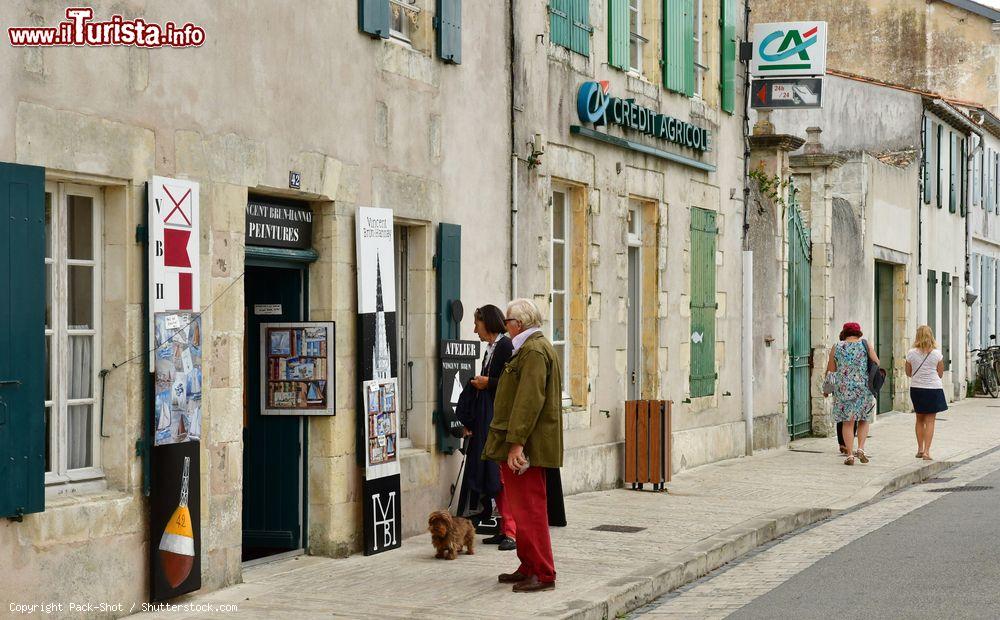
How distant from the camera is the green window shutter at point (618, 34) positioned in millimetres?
14391

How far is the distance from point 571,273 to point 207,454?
5.89 metres

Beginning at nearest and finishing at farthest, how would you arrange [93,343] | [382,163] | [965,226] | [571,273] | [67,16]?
[67,16]
[93,343]
[382,163]
[571,273]
[965,226]

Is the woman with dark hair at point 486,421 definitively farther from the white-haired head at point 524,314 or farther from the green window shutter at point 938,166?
the green window shutter at point 938,166

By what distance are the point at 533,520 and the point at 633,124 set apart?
6.88m

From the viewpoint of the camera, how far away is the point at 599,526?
37.8 feet

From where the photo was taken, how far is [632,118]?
14633 mm

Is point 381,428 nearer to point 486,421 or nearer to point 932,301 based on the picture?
point 486,421

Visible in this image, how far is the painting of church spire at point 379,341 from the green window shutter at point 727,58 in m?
8.07

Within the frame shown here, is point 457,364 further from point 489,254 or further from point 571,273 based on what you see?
point 571,273

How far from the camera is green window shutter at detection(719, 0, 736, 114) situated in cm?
1722

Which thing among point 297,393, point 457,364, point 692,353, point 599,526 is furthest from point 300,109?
point 692,353

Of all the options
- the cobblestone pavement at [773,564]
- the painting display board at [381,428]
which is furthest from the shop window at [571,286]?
the painting display board at [381,428]

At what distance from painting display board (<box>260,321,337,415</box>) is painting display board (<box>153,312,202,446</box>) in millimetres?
1442

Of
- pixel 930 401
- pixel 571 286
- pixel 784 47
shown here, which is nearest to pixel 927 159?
pixel 784 47
